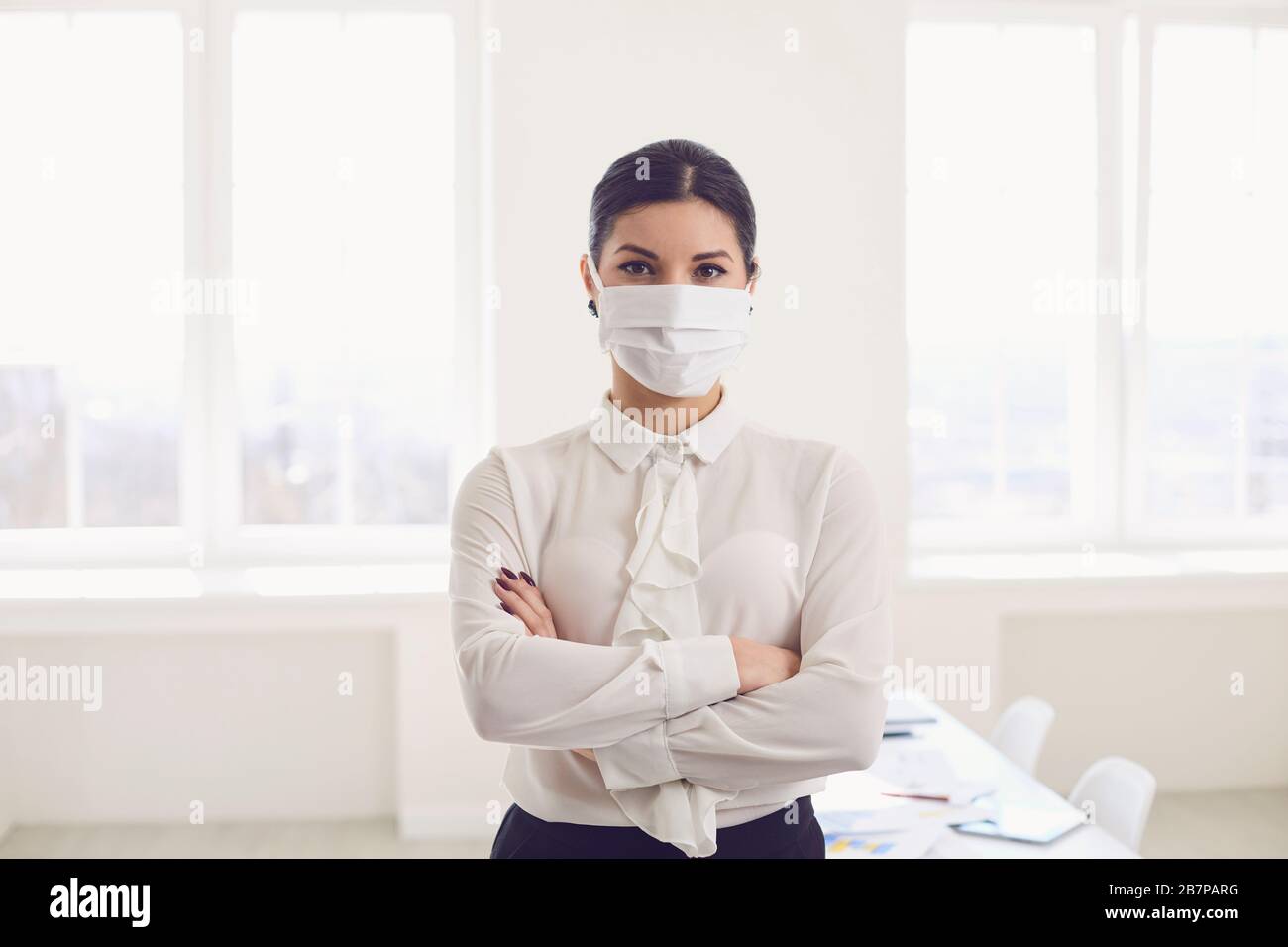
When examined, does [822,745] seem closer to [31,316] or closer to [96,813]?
[96,813]

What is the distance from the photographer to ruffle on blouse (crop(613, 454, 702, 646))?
99cm

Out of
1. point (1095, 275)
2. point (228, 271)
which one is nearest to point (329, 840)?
point (228, 271)

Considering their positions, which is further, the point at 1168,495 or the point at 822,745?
the point at 1168,495

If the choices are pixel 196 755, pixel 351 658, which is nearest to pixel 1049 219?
pixel 351 658

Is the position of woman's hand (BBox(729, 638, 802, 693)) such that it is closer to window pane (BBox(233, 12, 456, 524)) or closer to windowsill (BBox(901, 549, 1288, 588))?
windowsill (BBox(901, 549, 1288, 588))

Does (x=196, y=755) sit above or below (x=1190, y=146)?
below

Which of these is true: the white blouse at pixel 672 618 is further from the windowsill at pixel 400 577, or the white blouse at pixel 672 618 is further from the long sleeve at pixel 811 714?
the windowsill at pixel 400 577

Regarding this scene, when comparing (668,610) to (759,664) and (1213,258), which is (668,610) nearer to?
(759,664)

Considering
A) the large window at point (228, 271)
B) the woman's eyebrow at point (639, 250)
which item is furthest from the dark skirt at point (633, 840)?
the large window at point (228, 271)

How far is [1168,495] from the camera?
13.3 feet

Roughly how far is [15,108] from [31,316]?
0.79m

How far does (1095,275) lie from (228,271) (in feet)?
11.5

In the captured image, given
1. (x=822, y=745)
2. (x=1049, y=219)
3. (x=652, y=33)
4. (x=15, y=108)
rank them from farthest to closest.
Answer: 1. (x=1049, y=219)
2. (x=15, y=108)
3. (x=652, y=33)
4. (x=822, y=745)

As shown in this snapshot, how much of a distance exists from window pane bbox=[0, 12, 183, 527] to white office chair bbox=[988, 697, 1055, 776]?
313 cm
